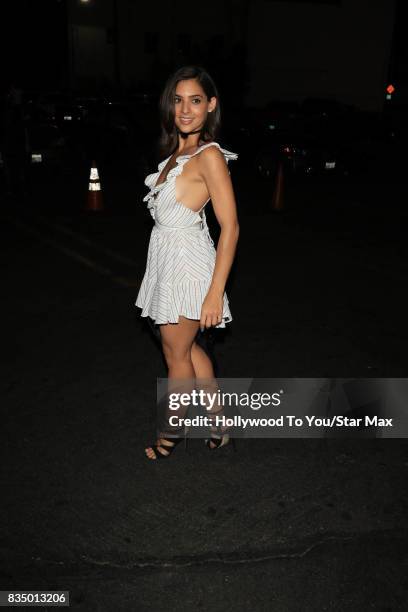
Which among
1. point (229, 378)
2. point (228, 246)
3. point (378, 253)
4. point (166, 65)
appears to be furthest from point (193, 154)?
point (166, 65)

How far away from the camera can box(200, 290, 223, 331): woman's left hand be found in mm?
3035

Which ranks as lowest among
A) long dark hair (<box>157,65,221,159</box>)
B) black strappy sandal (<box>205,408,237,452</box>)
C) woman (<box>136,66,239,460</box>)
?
black strappy sandal (<box>205,408,237,452</box>)

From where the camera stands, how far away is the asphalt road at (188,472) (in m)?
2.73

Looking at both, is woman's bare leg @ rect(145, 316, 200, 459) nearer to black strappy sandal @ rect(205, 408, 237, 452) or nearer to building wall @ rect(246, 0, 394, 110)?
black strappy sandal @ rect(205, 408, 237, 452)

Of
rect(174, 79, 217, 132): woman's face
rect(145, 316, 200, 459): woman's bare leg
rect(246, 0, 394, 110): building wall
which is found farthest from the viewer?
rect(246, 0, 394, 110): building wall

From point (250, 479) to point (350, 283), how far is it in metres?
4.13

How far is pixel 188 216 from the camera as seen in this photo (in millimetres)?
3061

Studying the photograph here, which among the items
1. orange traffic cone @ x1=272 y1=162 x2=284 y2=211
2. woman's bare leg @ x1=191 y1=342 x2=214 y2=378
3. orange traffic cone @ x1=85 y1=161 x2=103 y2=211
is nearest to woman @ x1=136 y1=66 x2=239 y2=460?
woman's bare leg @ x1=191 y1=342 x2=214 y2=378

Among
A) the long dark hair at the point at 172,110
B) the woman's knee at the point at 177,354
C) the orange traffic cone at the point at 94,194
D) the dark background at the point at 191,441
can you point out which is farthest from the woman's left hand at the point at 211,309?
the orange traffic cone at the point at 94,194

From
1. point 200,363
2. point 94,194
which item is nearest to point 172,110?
point 200,363

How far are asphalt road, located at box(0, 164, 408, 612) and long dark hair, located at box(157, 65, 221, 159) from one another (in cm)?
185

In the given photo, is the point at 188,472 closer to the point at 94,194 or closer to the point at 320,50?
the point at 94,194

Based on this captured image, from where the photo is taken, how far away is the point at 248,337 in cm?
550

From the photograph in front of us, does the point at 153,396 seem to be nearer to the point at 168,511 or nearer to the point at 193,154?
the point at 168,511
